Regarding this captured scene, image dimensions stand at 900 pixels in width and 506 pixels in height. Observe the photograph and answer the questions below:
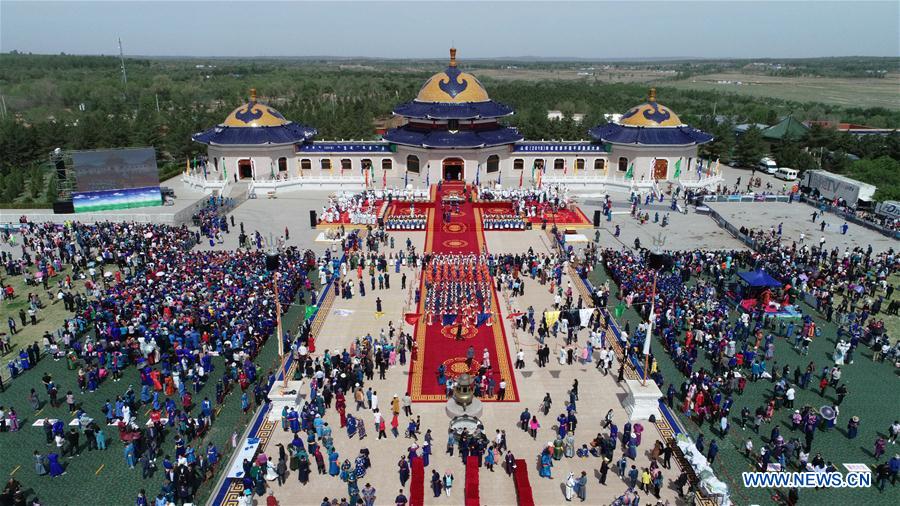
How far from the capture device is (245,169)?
57.6 meters

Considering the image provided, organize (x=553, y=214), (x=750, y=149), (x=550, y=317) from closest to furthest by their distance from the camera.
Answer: (x=550, y=317)
(x=553, y=214)
(x=750, y=149)

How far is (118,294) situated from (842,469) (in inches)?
1199

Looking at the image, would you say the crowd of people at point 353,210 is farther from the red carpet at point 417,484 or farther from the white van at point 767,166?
the white van at point 767,166

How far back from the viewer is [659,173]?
191 ft

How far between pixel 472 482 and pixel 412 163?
44.0m

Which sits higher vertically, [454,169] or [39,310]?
[454,169]

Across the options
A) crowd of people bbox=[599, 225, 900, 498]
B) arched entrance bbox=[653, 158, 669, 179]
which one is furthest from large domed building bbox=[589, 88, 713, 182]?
crowd of people bbox=[599, 225, 900, 498]

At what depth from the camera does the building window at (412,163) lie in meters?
58.4

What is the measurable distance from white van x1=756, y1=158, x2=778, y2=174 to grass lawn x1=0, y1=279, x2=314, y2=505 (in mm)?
59761

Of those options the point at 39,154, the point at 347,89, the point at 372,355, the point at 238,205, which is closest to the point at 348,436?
the point at 372,355

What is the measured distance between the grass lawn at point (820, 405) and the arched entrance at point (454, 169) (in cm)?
3345

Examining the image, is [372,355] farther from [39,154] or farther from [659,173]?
[39,154]

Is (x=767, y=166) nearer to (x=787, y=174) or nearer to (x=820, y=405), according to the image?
(x=787, y=174)

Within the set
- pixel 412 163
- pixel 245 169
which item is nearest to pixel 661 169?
pixel 412 163
